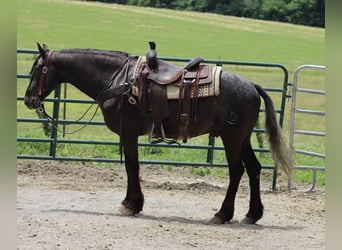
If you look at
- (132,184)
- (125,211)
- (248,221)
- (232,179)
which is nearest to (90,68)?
(132,184)

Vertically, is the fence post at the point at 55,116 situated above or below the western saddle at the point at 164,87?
below

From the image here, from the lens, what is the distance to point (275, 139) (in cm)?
564

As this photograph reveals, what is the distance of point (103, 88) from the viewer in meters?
5.74

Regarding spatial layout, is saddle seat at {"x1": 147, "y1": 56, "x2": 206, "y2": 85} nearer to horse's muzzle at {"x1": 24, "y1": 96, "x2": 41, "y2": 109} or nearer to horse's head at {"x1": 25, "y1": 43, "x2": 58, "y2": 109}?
horse's head at {"x1": 25, "y1": 43, "x2": 58, "y2": 109}

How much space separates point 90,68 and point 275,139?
193 centimetres

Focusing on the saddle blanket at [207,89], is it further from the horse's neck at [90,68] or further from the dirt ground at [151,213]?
the dirt ground at [151,213]

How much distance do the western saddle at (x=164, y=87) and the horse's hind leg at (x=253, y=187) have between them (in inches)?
25.5

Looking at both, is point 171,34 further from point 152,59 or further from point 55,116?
point 152,59

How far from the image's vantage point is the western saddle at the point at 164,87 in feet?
17.8

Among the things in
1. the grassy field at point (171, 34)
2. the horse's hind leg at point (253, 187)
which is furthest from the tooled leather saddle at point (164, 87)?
the grassy field at point (171, 34)

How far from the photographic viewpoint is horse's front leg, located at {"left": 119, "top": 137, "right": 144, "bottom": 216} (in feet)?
18.3
